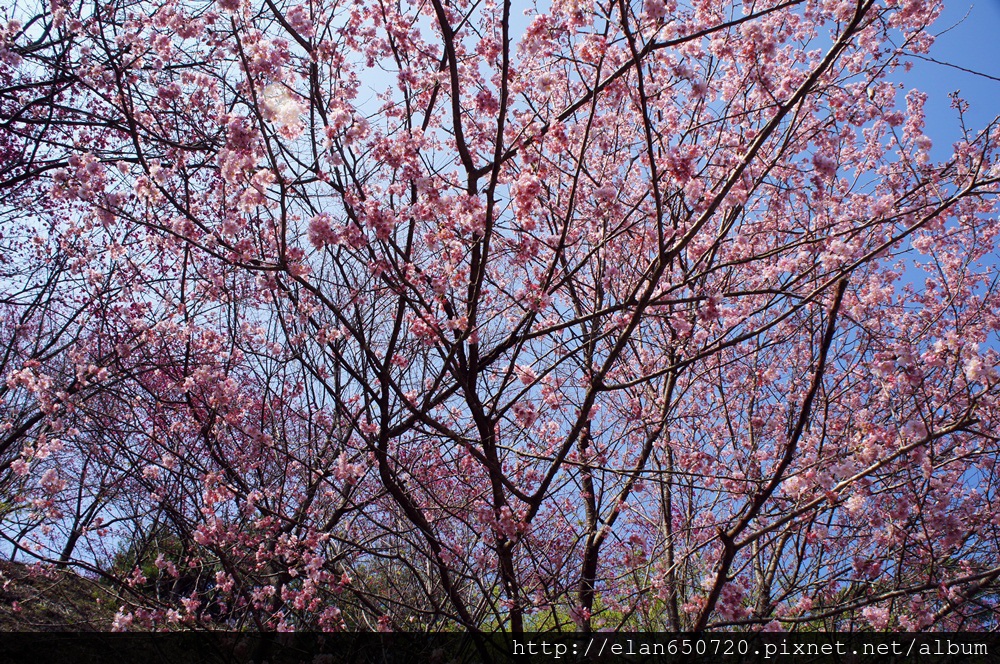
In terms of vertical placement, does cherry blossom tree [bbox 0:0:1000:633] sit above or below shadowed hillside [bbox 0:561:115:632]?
above

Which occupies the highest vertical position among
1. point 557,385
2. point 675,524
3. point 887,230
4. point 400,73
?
point 400,73

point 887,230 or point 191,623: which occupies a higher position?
point 887,230

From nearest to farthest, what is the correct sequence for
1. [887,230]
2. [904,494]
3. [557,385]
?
1. [887,230]
2. [904,494]
3. [557,385]

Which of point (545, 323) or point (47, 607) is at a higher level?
point (545, 323)

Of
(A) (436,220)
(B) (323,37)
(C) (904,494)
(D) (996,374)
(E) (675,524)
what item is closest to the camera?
(D) (996,374)

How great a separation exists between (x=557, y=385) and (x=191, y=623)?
330 cm

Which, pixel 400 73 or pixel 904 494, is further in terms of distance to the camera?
pixel 904 494

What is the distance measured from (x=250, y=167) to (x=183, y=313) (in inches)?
103

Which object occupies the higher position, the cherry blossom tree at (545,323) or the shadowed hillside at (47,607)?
the cherry blossom tree at (545,323)

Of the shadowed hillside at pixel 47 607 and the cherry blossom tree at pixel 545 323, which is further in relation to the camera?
the shadowed hillside at pixel 47 607

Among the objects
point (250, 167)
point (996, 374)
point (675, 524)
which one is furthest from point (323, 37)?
point (675, 524)

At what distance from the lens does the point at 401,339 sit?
19.1 feet

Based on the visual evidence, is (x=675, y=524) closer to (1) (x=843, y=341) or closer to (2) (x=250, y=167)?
(1) (x=843, y=341)

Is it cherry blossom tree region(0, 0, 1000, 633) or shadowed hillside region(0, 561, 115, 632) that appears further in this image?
shadowed hillside region(0, 561, 115, 632)
